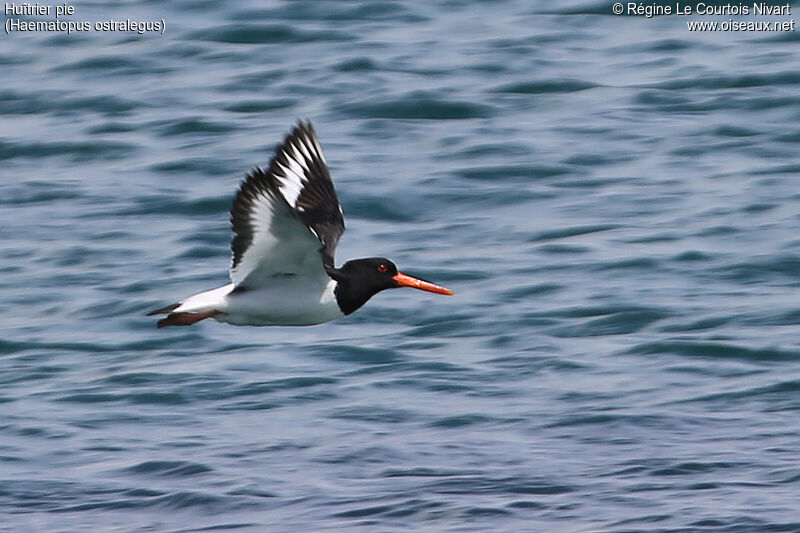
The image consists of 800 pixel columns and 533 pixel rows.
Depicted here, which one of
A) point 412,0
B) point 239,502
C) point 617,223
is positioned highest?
point 412,0

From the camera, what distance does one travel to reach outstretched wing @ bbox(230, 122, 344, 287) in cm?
722

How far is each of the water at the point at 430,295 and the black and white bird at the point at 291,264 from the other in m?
1.06

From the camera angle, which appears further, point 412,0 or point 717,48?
point 412,0

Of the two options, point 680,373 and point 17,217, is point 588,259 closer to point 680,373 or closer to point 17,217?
point 680,373

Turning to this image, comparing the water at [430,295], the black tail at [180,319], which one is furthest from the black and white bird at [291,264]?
the water at [430,295]

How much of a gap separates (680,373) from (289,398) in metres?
2.40

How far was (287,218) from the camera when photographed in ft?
24.0

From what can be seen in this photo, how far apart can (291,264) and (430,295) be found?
9.75ft

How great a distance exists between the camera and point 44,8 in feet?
59.4

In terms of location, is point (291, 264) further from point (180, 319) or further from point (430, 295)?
point (430, 295)

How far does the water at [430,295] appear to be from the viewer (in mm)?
8516

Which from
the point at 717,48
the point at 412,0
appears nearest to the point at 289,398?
the point at 717,48

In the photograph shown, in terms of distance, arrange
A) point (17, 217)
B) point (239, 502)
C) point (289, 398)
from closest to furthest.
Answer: point (239, 502) < point (289, 398) < point (17, 217)

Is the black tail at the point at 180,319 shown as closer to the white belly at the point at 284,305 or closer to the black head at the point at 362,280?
the white belly at the point at 284,305
